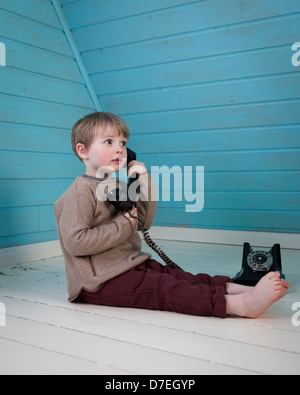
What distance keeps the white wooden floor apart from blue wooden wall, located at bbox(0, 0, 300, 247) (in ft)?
2.76

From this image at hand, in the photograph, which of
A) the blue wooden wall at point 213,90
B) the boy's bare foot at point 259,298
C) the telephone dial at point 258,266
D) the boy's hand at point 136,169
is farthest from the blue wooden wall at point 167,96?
the boy's bare foot at point 259,298

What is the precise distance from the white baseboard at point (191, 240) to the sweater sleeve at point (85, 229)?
0.86 m

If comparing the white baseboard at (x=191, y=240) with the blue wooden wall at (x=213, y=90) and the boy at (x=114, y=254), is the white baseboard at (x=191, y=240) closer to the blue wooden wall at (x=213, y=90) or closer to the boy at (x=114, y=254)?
the blue wooden wall at (x=213, y=90)

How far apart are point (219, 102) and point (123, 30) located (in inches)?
23.1

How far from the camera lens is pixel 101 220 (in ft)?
5.05

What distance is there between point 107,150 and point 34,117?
98cm

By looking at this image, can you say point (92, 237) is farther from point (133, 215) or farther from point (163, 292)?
point (163, 292)

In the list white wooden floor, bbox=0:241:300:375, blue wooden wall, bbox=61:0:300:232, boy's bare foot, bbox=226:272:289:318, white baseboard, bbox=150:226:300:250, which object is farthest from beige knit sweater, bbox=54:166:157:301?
white baseboard, bbox=150:226:300:250

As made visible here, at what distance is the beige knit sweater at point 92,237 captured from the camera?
146 centimetres

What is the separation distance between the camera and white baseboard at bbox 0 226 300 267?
7.52 feet

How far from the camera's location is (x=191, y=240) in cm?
295

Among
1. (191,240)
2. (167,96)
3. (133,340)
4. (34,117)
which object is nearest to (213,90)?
(167,96)

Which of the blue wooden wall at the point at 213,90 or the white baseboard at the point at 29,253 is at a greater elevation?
the blue wooden wall at the point at 213,90

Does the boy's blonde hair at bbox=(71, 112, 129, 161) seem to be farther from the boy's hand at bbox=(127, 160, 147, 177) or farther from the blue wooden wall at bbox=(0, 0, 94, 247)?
the blue wooden wall at bbox=(0, 0, 94, 247)
